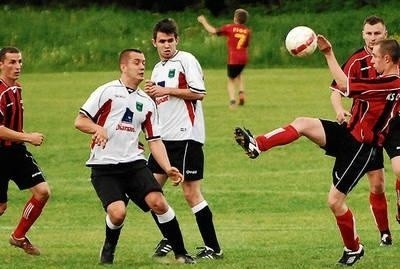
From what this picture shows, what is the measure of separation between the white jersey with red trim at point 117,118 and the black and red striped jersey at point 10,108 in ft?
3.88

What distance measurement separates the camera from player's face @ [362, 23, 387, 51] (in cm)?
1112

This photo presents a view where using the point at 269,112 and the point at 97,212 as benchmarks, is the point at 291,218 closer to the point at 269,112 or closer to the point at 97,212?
the point at 97,212

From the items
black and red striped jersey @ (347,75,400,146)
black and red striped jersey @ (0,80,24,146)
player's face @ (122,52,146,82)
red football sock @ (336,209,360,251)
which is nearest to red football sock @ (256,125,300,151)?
black and red striped jersey @ (347,75,400,146)

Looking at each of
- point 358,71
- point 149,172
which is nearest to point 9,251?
point 149,172

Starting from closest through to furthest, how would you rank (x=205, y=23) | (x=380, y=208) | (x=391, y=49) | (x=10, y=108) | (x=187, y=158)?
1. (x=391, y=49)
2. (x=187, y=158)
3. (x=10, y=108)
4. (x=380, y=208)
5. (x=205, y=23)

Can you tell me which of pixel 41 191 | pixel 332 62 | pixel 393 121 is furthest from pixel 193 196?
pixel 393 121

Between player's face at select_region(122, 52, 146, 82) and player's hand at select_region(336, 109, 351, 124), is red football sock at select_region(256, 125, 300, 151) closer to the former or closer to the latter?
player's hand at select_region(336, 109, 351, 124)

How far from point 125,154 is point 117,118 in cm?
32

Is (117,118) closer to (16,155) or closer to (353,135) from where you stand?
(16,155)

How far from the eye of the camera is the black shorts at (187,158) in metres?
11.1

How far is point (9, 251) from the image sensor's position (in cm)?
1204

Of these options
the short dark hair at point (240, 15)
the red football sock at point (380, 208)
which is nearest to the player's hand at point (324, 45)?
the red football sock at point (380, 208)

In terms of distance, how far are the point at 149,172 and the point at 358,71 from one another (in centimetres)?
213

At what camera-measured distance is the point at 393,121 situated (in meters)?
10.5
